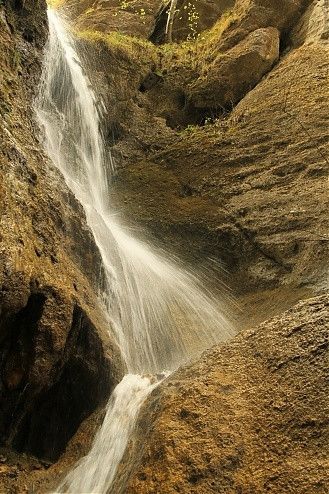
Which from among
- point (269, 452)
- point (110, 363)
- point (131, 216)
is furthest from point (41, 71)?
point (269, 452)

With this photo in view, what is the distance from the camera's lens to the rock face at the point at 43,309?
5.96 meters

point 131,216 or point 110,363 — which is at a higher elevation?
point 131,216

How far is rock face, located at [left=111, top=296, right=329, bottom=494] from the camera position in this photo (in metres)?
4.25

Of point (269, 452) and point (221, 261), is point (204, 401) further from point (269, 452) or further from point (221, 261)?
point (221, 261)

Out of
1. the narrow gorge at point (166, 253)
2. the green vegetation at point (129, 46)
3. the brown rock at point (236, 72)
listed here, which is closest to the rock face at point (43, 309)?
the narrow gorge at point (166, 253)

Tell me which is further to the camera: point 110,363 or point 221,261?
point 221,261

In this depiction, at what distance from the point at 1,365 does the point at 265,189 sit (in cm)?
604

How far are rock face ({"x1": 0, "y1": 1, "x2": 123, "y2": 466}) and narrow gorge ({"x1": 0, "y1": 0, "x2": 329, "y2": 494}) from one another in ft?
0.08

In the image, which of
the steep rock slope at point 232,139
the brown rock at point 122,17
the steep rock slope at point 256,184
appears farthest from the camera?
the brown rock at point 122,17

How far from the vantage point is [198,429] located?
15.4 ft

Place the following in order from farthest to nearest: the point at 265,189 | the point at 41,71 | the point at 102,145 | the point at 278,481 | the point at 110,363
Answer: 1. the point at 102,145
2. the point at 41,71
3. the point at 265,189
4. the point at 110,363
5. the point at 278,481

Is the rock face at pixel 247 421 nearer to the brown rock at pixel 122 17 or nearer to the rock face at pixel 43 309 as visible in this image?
the rock face at pixel 43 309

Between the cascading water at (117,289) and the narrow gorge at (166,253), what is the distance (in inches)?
1.4

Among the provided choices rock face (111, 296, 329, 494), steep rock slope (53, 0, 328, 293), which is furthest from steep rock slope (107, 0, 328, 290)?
rock face (111, 296, 329, 494)
